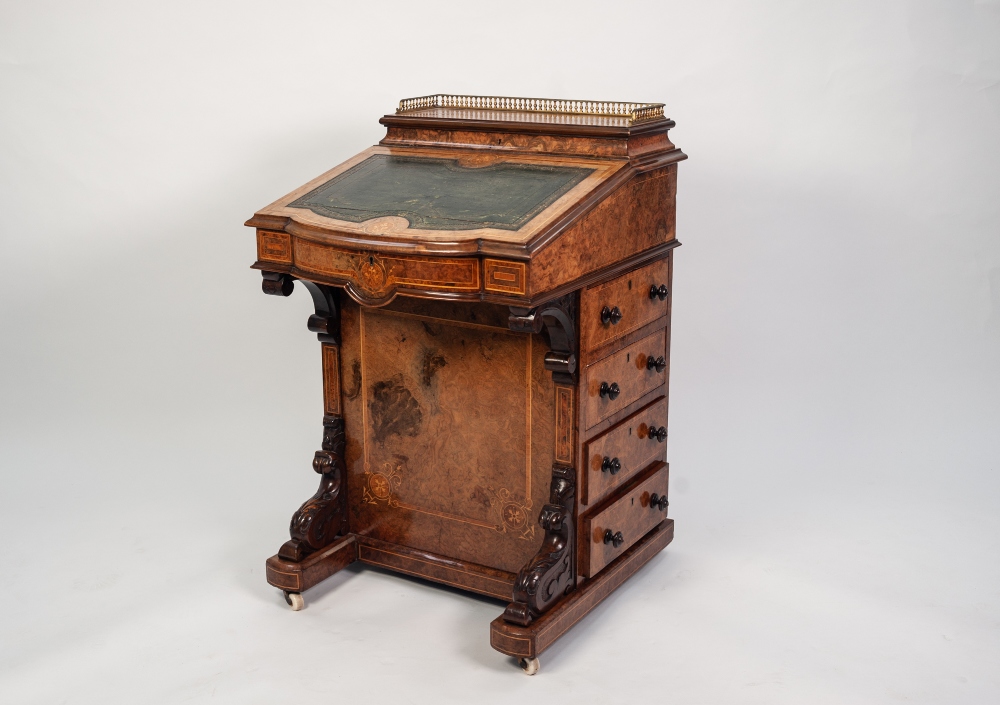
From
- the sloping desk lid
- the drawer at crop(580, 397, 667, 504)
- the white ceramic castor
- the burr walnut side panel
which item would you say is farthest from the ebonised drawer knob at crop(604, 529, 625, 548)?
the sloping desk lid

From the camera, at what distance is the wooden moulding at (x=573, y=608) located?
3.35 metres

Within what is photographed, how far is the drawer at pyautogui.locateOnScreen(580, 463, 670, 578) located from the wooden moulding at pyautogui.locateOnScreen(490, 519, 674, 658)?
0.03 meters

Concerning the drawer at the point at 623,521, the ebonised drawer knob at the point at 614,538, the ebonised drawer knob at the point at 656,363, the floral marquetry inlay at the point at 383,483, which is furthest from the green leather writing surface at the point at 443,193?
the ebonised drawer knob at the point at 614,538

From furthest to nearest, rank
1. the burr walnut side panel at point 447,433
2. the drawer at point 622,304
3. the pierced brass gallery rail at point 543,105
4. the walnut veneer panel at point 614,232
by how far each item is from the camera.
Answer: the pierced brass gallery rail at point 543,105
the burr walnut side panel at point 447,433
the drawer at point 622,304
the walnut veneer panel at point 614,232

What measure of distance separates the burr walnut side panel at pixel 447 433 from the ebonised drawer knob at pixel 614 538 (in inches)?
8.7

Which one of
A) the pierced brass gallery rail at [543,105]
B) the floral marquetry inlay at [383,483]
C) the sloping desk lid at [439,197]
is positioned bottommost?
the floral marquetry inlay at [383,483]

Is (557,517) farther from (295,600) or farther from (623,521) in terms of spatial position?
(295,600)

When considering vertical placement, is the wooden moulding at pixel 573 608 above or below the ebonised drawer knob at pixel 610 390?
below

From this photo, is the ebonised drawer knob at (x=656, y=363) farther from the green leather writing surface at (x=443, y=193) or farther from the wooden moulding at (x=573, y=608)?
the green leather writing surface at (x=443, y=193)

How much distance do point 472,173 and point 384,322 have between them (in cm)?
50

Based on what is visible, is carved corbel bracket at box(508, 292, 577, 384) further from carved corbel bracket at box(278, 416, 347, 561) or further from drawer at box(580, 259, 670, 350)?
carved corbel bracket at box(278, 416, 347, 561)

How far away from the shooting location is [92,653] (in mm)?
3480

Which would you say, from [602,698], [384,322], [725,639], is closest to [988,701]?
[725,639]

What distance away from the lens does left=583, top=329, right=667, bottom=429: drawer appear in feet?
11.6
